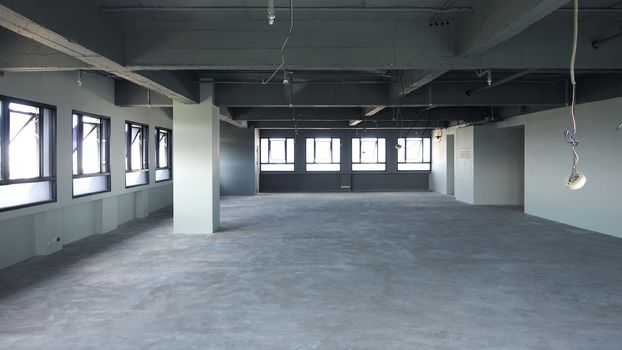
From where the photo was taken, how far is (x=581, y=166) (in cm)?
816

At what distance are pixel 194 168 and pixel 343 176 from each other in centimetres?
992

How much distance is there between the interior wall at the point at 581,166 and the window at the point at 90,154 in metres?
8.61

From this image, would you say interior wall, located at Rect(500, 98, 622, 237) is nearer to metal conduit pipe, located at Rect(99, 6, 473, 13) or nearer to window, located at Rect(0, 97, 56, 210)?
metal conduit pipe, located at Rect(99, 6, 473, 13)

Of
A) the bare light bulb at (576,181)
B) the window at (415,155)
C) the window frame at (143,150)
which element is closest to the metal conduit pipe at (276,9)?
the bare light bulb at (576,181)

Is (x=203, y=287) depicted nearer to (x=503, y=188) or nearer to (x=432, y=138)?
(x=503, y=188)

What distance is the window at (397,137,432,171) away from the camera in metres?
17.4

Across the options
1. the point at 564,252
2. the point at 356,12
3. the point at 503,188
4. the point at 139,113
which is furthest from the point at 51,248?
the point at 503,188

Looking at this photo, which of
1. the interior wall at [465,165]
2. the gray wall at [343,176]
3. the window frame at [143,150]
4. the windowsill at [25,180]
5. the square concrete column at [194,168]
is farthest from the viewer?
the gray wall at [343,176]

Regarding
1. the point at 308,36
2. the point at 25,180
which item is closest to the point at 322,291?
the point at 308,36

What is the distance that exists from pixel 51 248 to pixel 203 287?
10.5 feet

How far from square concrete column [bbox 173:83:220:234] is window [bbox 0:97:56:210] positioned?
204cm

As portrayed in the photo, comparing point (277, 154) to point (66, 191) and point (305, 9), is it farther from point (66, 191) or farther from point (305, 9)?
point (305, 9)

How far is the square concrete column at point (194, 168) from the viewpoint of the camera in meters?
7.86

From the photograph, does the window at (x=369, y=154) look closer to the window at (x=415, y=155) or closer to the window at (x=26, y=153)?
the window at (x=415, y=155)
